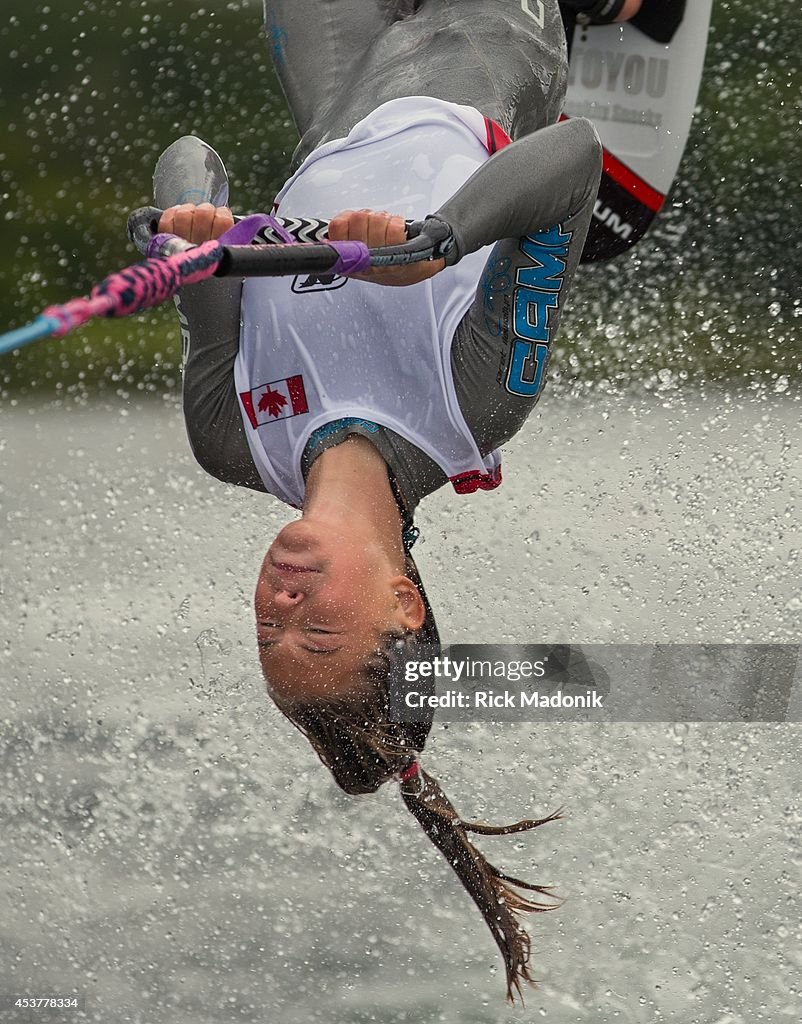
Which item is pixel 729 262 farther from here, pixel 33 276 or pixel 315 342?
pixel 315 342

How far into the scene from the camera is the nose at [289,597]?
2.14 m

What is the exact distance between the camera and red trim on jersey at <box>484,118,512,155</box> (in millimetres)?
2260

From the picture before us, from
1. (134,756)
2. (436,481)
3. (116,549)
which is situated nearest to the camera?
(436,481)

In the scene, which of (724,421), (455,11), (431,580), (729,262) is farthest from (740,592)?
(729,262)

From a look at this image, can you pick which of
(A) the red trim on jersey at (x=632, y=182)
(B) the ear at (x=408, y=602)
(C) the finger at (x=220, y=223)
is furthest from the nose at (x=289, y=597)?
(A) the red trim on jersey at (x=632, y=182)

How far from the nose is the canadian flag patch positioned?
0.81 ft

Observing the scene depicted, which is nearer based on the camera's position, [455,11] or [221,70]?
[455,11]

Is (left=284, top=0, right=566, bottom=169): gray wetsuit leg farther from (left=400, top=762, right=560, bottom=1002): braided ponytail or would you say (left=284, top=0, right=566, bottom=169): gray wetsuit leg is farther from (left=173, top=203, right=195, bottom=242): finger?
(left=400, top=762, right=560, bottom=1002): braided ponytail

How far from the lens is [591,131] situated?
2152 mm

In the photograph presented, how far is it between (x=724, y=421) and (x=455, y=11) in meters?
2.25

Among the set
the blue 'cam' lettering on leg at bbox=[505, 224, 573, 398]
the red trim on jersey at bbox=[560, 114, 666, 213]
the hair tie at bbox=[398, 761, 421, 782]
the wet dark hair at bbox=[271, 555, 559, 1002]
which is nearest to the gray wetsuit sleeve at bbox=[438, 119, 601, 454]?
the blue 'cam' lettering on leg at bbox=[505, 224, 573, 398]

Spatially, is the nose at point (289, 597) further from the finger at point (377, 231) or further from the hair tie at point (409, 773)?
the finger at point (377, 231)

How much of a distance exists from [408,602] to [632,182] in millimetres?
1205

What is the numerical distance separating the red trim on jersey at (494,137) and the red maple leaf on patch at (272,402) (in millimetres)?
453
